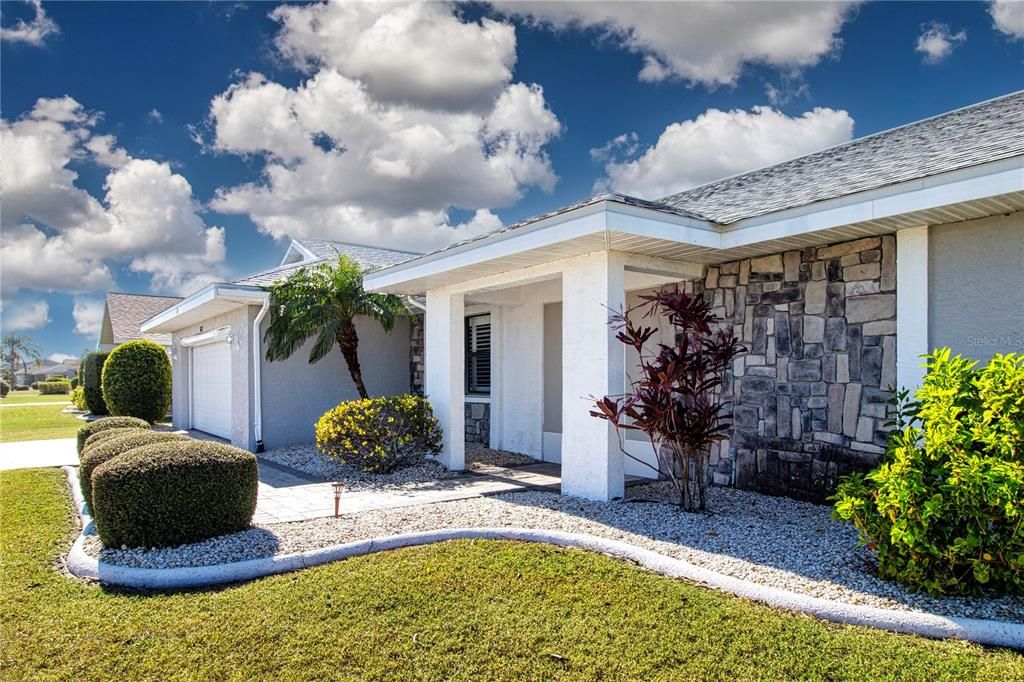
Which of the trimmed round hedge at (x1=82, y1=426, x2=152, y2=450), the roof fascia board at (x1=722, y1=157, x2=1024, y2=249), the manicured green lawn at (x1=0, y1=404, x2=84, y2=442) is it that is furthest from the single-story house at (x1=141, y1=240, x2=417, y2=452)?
the roof fascia board at (x1=722, y1=157, x2=1024, y2=249)

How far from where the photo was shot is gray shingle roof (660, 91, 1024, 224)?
19.9ft

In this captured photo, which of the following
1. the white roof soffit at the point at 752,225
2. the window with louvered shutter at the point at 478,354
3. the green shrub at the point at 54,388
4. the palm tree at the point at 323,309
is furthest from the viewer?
the green shrub at the point at 54,388

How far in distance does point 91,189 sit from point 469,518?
45.9 ft

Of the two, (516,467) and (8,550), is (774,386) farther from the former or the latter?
(8,550)

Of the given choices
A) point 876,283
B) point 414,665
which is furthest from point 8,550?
point 876,283

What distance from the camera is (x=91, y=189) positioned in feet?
49.8

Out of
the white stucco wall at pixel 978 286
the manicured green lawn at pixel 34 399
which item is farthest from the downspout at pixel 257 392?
the manicured green lawn at pixel 34 399

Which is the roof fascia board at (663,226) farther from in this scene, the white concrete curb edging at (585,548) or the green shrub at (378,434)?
the green shrub at (378,434)

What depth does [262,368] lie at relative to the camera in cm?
1263

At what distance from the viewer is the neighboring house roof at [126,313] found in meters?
28.4

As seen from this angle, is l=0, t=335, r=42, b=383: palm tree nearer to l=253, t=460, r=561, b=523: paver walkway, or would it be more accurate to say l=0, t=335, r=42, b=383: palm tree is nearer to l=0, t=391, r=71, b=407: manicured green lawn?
l=0, t=391, r=71, b=407: manicured green lawn

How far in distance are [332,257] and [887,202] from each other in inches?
504

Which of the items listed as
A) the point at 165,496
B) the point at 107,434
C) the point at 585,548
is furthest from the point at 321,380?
the point at 585,548

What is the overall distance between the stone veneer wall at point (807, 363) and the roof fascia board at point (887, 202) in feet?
2.41
